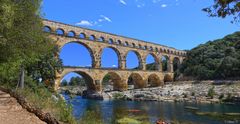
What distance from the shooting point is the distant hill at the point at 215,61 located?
217 feet

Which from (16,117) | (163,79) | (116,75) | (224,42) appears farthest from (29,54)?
(224,42)

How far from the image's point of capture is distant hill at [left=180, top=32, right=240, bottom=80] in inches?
2603

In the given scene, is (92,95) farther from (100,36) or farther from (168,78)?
(168,78)

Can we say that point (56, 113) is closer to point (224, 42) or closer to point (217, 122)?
point (217, 122)

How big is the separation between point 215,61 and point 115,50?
27201 mm

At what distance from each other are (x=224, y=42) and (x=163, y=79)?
77.5ft

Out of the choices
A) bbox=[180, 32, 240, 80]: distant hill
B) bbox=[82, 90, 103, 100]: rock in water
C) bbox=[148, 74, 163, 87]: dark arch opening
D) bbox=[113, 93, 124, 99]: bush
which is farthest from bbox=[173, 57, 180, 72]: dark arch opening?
bbox=[82, 90, 103, 100]: rock in water

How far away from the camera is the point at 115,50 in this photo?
6394cm

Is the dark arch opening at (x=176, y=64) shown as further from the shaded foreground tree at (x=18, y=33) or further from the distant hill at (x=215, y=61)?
the shaded foreground tree at (x=18, y=33)

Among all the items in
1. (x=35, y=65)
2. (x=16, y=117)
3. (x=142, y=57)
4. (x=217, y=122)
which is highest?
(x=142, y=57)

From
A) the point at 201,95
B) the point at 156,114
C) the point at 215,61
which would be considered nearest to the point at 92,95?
the point at 201,95

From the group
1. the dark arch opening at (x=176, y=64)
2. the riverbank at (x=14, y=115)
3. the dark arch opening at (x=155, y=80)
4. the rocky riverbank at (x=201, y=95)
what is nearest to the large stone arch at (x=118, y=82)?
the rocky riverbank at (x=201, y=95)

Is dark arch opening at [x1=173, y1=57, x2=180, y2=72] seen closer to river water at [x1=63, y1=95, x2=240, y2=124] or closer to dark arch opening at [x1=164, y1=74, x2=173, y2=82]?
dark arch opening at [x1=164, y1=74, x2=173, y2=82]

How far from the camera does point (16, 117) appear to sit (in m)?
9.80
